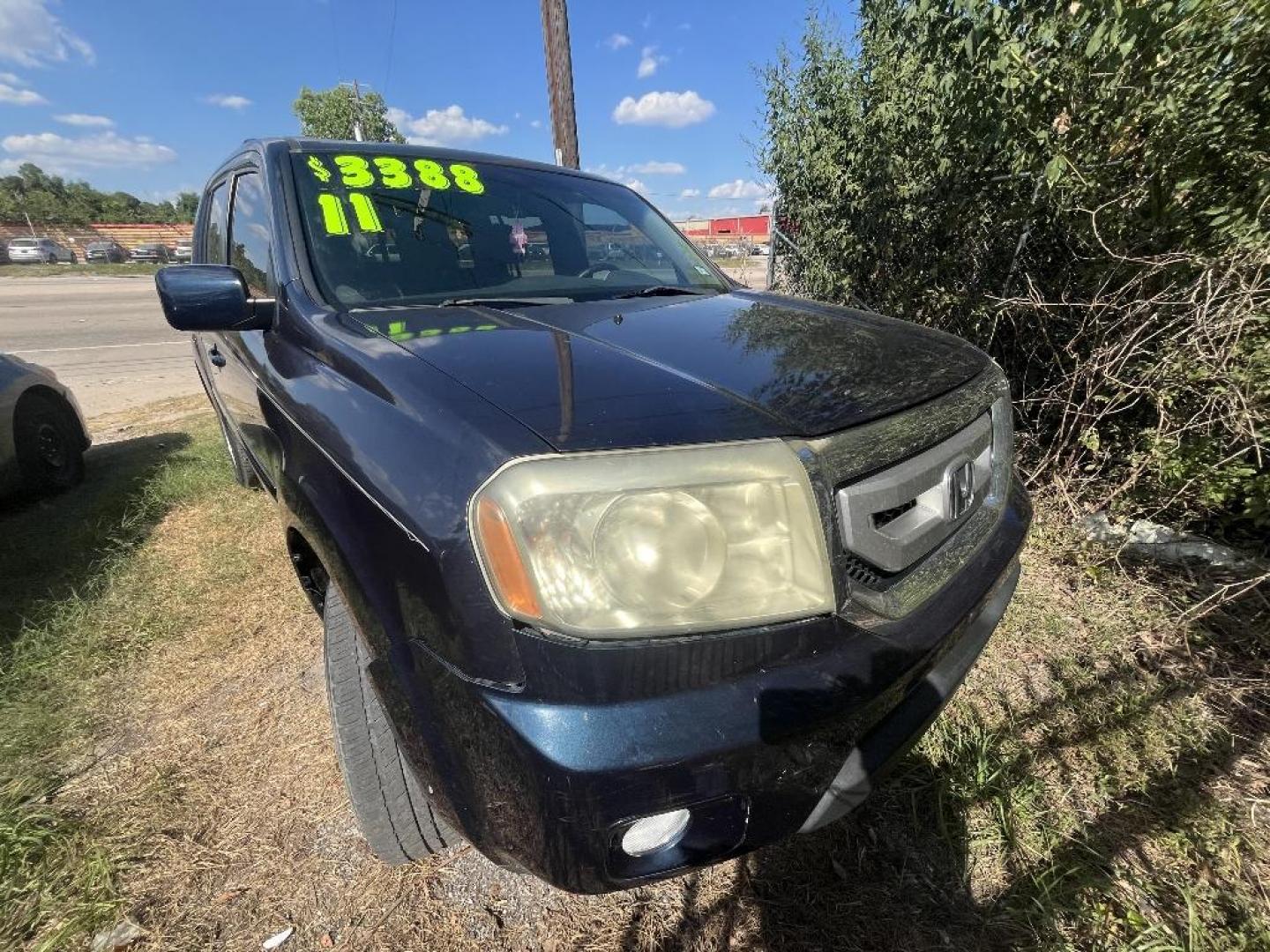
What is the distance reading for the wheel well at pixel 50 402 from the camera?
4.01 meters

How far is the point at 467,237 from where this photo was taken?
216 centimetres

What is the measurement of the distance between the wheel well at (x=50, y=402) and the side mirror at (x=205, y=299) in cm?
330

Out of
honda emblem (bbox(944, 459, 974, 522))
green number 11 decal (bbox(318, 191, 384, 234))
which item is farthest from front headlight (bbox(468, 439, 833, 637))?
green number 11 decal (bbox(318, 191, 384, 234))

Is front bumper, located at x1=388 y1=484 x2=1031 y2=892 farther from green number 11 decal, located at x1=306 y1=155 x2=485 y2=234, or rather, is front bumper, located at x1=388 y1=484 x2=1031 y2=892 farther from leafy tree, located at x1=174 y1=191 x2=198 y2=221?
leafy tree, located at x1=174 y1=191 x2=198 y2=221

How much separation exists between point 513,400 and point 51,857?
181 cm

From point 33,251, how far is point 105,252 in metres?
3.37

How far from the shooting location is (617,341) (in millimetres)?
1515

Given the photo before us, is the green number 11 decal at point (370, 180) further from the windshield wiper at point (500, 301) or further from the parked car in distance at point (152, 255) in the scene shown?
the parked car in distance at point (152, 255)

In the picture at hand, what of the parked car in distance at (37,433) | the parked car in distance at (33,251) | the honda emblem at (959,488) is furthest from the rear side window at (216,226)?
the parked car in distance at (33,251)

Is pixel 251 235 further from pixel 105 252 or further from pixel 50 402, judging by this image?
pixel 105 252

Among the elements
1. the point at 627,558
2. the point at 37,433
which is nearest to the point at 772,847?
the point at 627,558

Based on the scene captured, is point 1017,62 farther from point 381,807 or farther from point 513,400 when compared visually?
point 381,807

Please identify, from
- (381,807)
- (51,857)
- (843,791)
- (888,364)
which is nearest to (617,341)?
(888,364)

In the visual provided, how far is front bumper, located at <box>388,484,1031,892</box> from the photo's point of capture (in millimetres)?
977
